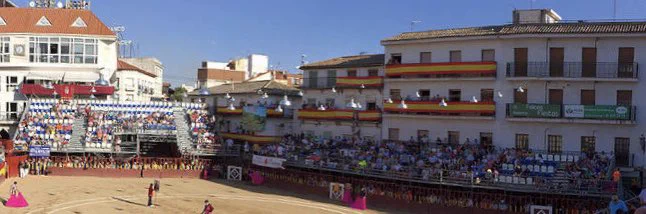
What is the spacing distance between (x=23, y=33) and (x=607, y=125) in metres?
49.3

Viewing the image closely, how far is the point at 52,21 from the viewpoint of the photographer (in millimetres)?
61094

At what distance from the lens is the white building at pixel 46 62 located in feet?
191

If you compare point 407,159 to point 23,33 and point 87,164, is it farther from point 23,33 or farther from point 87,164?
point 23,33

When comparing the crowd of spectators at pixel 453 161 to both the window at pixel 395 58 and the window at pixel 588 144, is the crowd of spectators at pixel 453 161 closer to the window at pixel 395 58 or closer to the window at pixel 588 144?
the window at pixel 588 144

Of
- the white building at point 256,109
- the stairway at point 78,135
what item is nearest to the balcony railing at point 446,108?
the white building at point 256,109

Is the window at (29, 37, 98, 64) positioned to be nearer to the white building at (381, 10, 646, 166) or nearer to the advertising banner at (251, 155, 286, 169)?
the advertising banner at (251, 155, 286, 169)

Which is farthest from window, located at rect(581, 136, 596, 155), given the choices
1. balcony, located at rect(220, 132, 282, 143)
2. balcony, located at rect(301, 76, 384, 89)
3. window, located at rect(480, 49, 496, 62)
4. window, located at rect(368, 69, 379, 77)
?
balcony, located at rect(220, 132, 282, 143)

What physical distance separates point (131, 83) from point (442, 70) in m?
39.5

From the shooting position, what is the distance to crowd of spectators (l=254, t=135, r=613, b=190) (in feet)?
112

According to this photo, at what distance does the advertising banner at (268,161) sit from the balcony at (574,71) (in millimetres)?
16936

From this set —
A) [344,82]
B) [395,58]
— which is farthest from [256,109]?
[395,58]

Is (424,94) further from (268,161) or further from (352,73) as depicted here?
(268,161)

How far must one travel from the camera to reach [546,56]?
132 ft

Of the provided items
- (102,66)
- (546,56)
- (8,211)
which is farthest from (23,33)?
(546,56)
